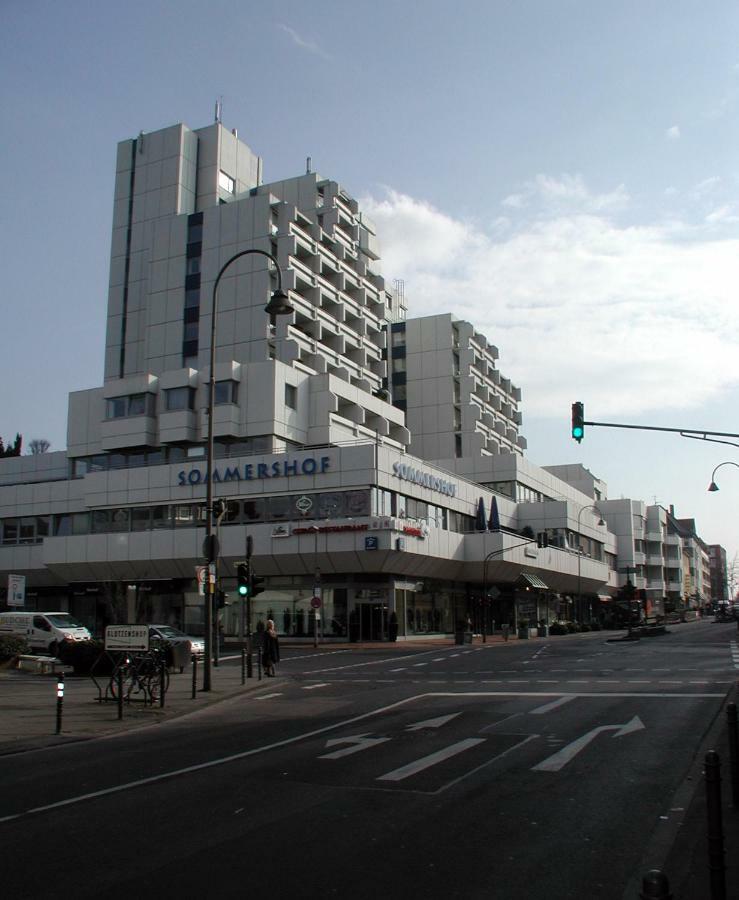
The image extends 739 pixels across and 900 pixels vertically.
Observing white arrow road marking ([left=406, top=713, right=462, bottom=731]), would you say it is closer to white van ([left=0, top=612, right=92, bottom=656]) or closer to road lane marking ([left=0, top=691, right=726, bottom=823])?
road lane marking ([left=0, top=691, right=726, bottom=823])

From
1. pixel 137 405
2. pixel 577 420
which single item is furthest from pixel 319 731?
pixel 137 405

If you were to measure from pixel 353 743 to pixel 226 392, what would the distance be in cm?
4274

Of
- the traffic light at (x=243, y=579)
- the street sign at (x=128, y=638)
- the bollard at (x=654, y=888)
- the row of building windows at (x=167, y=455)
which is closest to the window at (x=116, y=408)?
the row of building windows at (x=167, y=455)

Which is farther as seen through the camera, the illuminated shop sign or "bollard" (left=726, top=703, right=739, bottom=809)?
the illuminated shop sign

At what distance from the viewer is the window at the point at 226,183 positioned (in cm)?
6931

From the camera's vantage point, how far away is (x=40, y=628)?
119 ft

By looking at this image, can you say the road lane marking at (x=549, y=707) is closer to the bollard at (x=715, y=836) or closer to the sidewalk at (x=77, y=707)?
the sidewalk at (x=77, y=707)

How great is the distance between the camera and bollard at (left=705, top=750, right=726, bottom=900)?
464 centimetres

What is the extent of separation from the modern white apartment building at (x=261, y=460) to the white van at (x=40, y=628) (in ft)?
32.3

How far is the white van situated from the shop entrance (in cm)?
1835

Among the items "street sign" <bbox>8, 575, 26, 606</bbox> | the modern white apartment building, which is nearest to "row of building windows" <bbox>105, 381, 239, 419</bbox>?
the modern white apartment building

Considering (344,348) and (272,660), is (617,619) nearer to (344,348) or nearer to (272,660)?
(344,348)

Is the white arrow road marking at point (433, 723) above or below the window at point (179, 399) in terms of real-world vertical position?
below

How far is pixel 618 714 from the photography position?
14.9m
